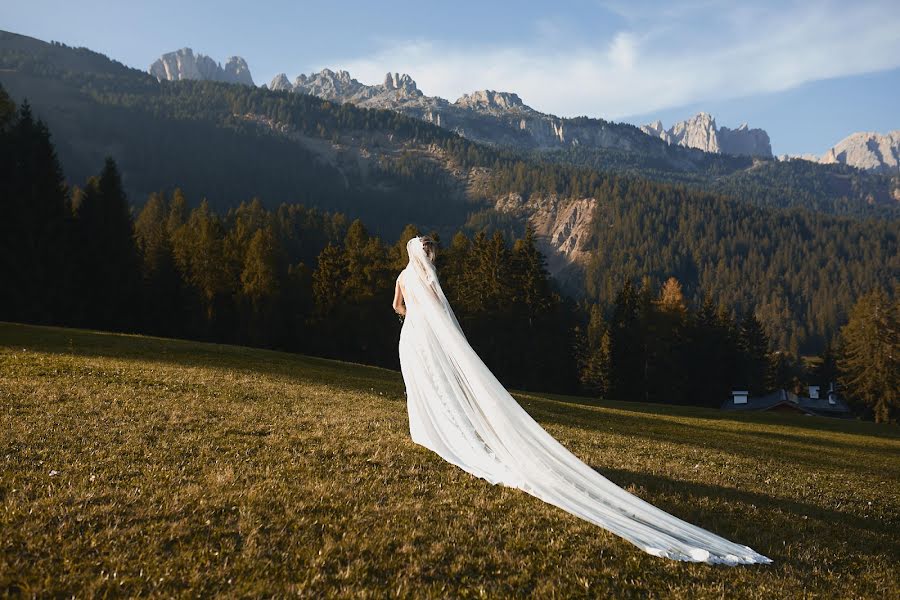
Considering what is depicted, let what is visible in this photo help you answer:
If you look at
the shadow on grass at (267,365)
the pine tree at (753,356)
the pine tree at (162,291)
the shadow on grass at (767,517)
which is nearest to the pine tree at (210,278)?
the pine tree at (162,291)

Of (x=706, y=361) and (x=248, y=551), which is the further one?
(x=706, y=361)

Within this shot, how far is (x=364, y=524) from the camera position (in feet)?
24.4

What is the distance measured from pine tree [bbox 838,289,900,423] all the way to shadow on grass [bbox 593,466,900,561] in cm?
7094

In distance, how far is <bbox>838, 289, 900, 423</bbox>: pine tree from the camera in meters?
68.8

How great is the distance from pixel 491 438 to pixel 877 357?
77035 millimetres

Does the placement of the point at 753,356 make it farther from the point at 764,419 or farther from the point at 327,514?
the point at 327,514

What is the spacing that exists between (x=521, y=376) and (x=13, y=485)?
6268 cm

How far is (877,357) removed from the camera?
70250 millimetres

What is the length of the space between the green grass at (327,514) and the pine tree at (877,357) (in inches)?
2527

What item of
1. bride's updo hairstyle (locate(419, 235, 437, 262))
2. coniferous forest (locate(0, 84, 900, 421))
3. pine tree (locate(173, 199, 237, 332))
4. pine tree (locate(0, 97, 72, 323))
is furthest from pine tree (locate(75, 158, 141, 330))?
bride's updo hairstyle (locate(419, 235, 437, 262))

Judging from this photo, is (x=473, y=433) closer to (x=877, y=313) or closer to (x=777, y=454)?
(x=777, y=454)

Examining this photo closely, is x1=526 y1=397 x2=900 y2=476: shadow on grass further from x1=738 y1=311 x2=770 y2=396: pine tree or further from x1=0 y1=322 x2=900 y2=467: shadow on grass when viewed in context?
x1=738 y1=311 x2=770 y2=396: pine tree

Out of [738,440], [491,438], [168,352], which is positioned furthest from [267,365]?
[738,440]

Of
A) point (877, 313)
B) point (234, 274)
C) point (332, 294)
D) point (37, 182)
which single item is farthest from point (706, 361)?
point (37, 182)
